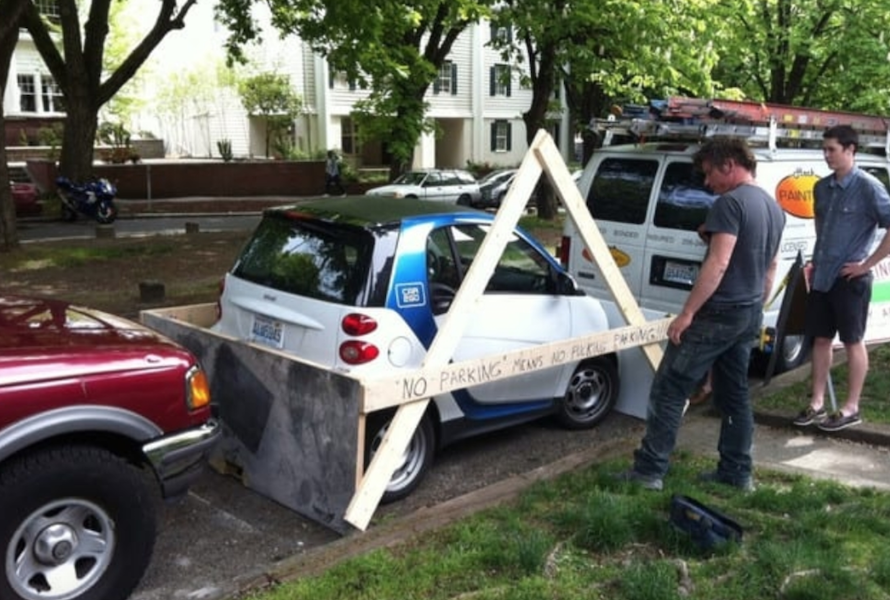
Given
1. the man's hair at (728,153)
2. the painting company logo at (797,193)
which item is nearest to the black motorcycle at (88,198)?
the painting company logo at (797,193)

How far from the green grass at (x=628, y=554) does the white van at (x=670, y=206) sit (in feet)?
8.04

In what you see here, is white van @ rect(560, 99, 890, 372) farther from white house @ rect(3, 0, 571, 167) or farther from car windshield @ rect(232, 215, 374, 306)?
white house @ rect(3, 0, 571, 167)

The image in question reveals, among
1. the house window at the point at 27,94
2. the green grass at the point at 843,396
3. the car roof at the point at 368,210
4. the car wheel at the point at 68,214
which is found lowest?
the green grass at the point at 843,396

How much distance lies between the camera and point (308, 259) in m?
4.93

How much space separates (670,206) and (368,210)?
9.38ft

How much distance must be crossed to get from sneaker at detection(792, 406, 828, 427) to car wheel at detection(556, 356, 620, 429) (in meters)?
1.30

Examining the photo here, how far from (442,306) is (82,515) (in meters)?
2.27

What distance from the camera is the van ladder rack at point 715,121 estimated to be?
20.9 feet

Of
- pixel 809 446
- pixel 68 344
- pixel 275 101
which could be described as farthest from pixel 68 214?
pixel 809 446

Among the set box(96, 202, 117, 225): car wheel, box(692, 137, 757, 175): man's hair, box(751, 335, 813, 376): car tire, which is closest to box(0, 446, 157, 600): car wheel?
box(692, 137, 757, 175): man's hair

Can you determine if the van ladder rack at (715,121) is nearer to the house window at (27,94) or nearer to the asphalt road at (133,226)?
the asphalt road at (133,226)

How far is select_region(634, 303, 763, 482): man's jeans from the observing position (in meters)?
4.60

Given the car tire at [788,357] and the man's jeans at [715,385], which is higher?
the man's jeans at [715,385]

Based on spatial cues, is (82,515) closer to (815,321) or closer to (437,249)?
(437,249)
